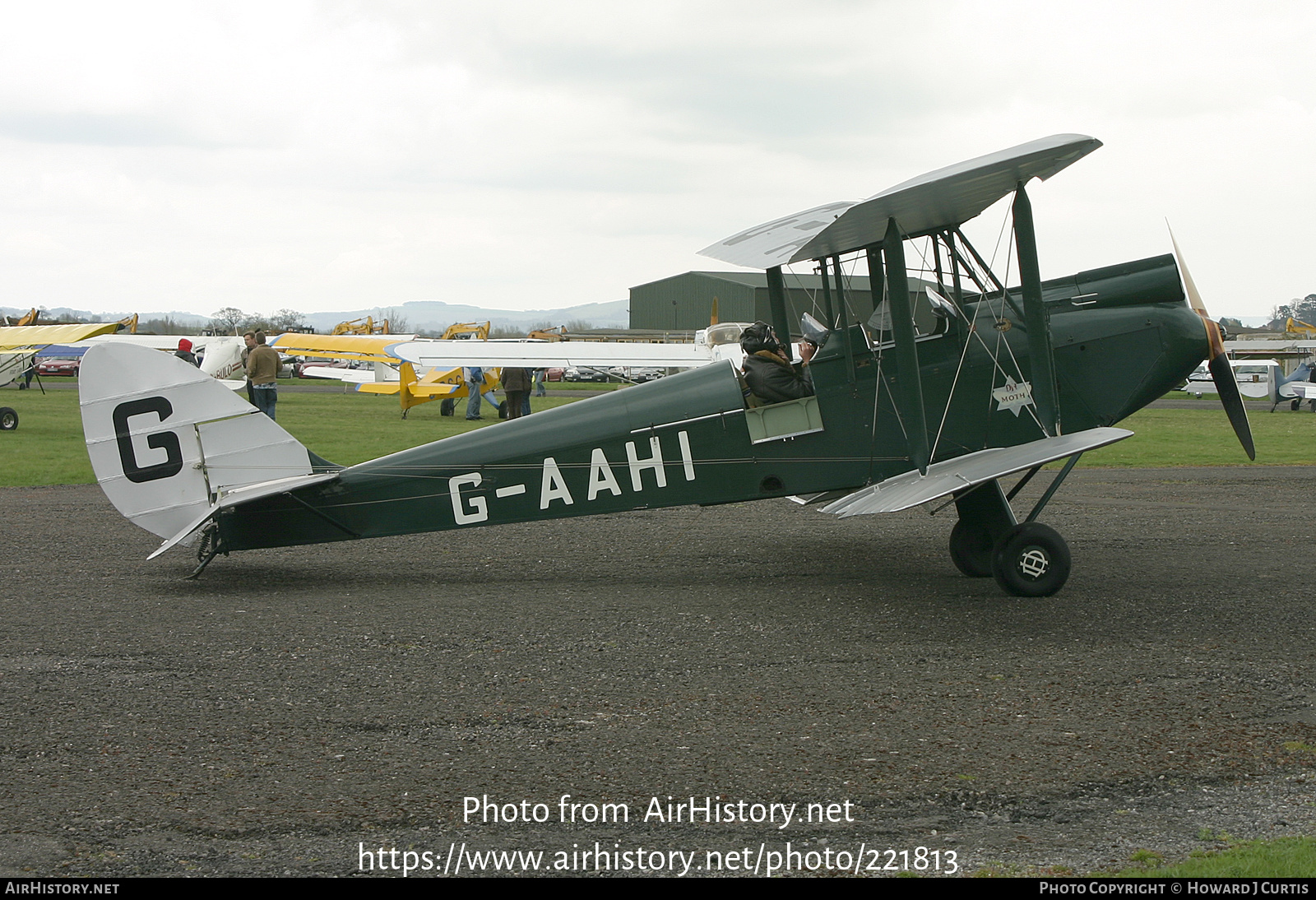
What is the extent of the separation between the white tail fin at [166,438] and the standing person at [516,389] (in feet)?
60.0

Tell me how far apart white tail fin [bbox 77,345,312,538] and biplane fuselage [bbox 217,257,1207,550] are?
301 mm

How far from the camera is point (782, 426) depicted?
27.0ft

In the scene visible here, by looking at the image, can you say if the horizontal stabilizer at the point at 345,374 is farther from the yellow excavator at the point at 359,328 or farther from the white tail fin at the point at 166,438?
the white tail fin at the point at 166,438

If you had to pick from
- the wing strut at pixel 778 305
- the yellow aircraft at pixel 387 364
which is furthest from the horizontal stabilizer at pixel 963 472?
the yellow aircraft at pixel 387 364

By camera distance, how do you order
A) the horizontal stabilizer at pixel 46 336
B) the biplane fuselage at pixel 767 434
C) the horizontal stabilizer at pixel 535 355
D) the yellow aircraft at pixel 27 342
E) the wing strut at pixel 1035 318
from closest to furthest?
the wing strut at pixel 1035 318 → the biplane fuselage at pixel 767 434 → the yellow aircraft at pixel 27 342 → the horizontal stabilizer at pixel 46 336 → the horizontal stabilizer at pixel 535 355

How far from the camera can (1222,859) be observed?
3482mm

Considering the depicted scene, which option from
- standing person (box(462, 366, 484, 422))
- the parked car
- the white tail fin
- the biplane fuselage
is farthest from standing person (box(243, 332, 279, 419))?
the parked car

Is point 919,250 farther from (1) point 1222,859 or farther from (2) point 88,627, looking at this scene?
(2) point 88,627

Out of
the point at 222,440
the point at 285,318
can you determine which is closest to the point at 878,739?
the point at 222,440

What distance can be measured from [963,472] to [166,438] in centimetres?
571

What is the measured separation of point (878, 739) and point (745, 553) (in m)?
4.86

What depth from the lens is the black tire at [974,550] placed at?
Answer: 8273mm

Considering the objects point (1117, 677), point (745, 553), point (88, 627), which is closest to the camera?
point (1117, 677)

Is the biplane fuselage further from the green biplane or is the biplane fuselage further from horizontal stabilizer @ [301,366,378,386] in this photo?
horizontal stabilizer @ [301,366,378,386]
